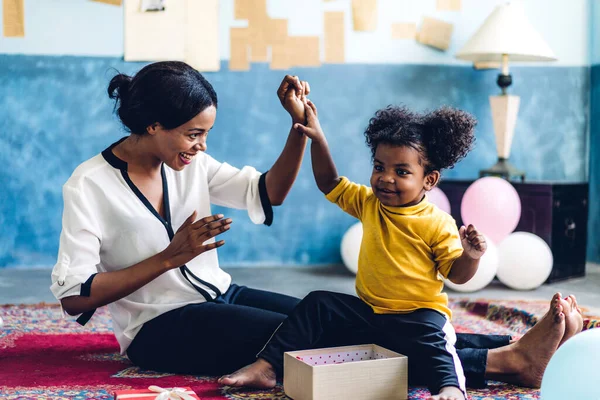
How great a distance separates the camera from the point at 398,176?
5.85ft

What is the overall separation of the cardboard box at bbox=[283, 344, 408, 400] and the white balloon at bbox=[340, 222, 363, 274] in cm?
174

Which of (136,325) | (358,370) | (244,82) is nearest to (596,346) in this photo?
(358,370)

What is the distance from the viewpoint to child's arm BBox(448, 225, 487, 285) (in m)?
1.63

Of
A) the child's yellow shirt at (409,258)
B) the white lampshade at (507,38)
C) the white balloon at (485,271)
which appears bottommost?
the white balloon at (485,271)

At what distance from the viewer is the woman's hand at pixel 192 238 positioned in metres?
1.66

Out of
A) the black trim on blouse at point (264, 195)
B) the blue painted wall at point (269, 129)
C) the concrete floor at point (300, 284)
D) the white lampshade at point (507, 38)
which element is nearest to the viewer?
the black trim on blouse at point (264, 195)

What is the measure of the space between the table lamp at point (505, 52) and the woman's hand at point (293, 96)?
188 cm

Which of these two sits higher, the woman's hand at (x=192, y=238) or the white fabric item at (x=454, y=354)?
the woman's hand at (x=192, y=238)

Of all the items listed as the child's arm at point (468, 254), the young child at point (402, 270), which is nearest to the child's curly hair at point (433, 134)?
the young child at point (402, 270)

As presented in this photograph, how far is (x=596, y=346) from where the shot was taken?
1.40 metres

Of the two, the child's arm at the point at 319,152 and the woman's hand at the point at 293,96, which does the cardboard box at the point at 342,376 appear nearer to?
the child's arm at the point at 319,152

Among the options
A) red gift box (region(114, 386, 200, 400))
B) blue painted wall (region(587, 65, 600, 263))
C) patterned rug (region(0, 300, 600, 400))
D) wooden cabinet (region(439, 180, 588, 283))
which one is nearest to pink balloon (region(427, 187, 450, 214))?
wooden cabinet (region(439, 180, 588, 283))

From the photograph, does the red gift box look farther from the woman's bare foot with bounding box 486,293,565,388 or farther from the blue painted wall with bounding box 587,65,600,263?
the blue painted wall with bounding box 587,65,600,263

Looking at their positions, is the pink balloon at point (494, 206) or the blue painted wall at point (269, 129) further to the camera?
the blue painted wall at point (269, 129)
